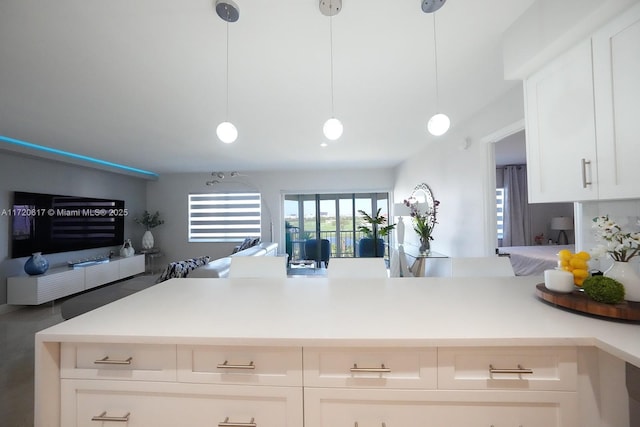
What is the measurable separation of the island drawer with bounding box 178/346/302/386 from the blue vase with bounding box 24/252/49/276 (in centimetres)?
444

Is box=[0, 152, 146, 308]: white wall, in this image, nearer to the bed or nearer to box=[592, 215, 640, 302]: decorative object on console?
box=[592, 215, 640, 302]: decorative object on console

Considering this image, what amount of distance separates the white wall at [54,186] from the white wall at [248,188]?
0.59 metres

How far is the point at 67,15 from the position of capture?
139 centimetres

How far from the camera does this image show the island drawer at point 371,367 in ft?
2.75

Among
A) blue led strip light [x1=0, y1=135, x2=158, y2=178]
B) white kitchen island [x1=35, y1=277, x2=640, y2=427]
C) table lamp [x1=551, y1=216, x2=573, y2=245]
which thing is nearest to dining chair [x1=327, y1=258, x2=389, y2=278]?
white kitchen island [x1=35, y1=277, x2=640, y2=427]

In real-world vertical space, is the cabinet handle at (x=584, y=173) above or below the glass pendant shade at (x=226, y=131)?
below

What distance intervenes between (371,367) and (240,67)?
212cm

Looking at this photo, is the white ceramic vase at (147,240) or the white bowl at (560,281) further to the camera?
the white ceramic vase at (147,240)

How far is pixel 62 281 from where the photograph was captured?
3703 millimetres

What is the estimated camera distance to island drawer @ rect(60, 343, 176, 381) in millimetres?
890

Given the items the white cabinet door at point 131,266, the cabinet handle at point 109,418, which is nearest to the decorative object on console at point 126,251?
the white cabinet door at point 131,266

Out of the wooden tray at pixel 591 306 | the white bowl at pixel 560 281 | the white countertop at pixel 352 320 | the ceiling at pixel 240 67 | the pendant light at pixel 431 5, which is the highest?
the ceiling at pixel 240 67

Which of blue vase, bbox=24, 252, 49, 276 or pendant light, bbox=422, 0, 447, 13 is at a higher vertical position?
pendant light, bbox=422, 0, 447, 13

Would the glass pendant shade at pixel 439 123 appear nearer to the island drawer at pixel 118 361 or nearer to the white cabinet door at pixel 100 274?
the island drawer at pixel 118 361
